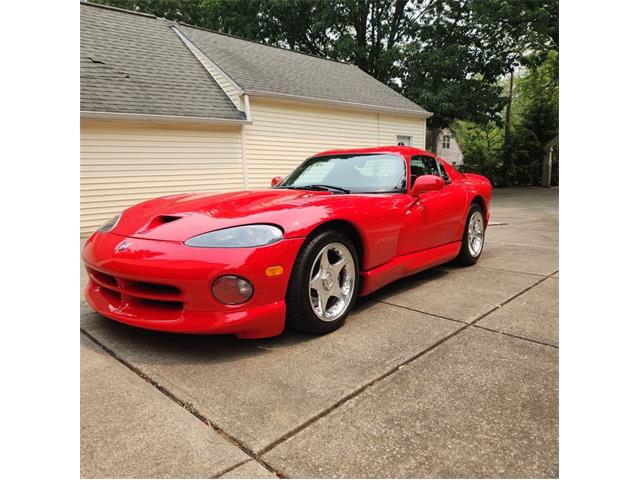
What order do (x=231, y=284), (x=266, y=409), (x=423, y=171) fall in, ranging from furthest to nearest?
(x=423, y=171) → (x=231, y=284) → (x=266, y=409)

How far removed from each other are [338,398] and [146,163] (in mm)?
8103

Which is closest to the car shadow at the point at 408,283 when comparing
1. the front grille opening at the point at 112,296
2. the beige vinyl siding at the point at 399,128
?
the front grille opening at the point at 112,296

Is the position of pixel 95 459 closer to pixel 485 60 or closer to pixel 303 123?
pixel 303 123

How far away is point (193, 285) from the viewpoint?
2340 mm

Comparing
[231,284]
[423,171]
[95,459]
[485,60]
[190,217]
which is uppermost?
[485,60]

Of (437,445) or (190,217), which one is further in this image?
(190,217)

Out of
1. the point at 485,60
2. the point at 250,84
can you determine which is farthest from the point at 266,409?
the point at 485,60

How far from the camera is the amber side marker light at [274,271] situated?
8.00ft

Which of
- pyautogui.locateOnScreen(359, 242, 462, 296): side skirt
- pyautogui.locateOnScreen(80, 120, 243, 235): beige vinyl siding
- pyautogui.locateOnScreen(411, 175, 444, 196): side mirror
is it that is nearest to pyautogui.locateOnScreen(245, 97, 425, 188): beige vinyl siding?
pyautogui.locateOnScreen(80, 120, 243, 235): beige vinyl siding

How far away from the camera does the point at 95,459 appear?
1581mm

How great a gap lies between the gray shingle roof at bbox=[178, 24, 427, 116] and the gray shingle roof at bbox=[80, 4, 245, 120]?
646 mm

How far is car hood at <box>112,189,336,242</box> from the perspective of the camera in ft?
8.45

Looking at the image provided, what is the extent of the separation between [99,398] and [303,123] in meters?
10.3

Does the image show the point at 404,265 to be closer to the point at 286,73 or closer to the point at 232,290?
the point at 232,290
